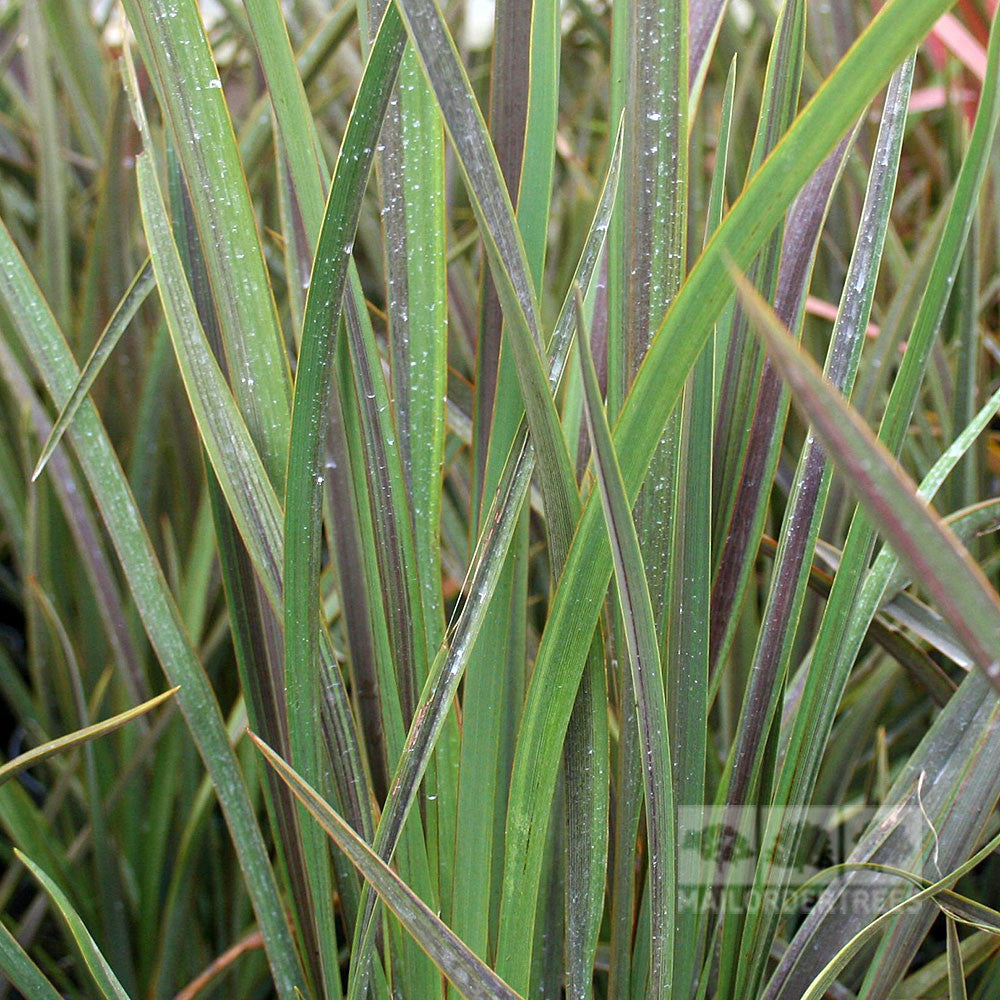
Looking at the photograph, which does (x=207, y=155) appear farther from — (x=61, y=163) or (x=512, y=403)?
(x=61, y=163)

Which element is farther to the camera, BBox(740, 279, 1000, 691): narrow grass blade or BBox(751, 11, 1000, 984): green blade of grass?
BBox(751, 11, 1000, 984): green blade of grass

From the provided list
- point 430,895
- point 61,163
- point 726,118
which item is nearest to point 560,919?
point 430,895

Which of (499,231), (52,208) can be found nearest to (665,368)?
(499,231)

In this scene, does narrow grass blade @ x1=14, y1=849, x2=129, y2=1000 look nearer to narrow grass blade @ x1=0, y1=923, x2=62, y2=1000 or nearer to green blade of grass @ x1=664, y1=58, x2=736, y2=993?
narrow grass blade @ x1=0, y1=923, x2=62, y2=1000

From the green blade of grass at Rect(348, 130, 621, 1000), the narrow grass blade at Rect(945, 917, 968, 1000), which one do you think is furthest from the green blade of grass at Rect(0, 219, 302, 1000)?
the narrow grass blade at Rect(945, 917, 968, 1000)

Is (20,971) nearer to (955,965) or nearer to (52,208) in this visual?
(955,965)
